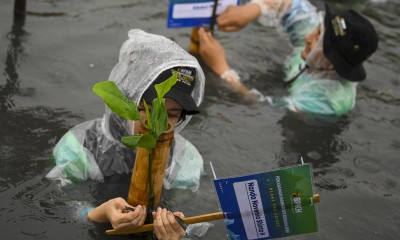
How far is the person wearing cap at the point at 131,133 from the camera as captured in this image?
2.53 meters

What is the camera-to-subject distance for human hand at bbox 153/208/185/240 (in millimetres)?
2348

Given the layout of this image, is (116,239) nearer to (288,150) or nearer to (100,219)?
(100,219)

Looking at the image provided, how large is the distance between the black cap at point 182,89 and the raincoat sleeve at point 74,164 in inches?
22.2

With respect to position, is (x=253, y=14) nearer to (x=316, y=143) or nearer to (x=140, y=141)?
(x=316, y=143)

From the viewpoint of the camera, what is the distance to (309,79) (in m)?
4.96

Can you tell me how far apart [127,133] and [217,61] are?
2183 millimetres

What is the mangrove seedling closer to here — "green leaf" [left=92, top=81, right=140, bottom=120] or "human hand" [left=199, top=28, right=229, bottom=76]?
"green leaf" [left=92, top=81, right=140, bottom=120]

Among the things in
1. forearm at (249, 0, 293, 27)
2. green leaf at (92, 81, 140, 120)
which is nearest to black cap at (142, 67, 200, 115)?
green leaf at (92, 81, 140, 120)

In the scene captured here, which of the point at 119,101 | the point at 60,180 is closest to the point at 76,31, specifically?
the point at 60,180

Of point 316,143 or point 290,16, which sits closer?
point 316,143

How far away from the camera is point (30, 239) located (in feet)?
10.2

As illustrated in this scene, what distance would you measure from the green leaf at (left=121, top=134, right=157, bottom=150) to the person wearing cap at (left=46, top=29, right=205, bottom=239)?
0.34 m

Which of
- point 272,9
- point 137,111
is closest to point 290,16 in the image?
point 272,9

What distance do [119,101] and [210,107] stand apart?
2.68 m
